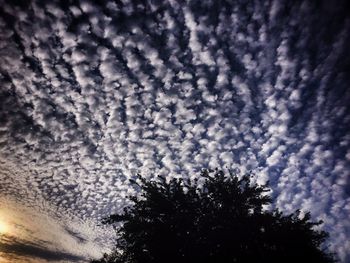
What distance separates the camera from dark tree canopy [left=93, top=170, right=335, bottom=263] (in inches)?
563

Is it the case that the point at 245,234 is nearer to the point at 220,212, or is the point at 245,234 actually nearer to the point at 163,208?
the point at 220,212

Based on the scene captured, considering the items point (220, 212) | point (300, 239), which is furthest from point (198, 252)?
point (300, 239)

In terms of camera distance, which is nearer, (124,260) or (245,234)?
(245,234)

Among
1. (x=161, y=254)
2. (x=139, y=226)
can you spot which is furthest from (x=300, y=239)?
(x=139, y=226)

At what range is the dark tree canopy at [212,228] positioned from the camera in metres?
14.3

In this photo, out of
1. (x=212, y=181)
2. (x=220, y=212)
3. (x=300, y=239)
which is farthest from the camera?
(x=212, y=181)

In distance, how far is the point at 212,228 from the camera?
1539 cm

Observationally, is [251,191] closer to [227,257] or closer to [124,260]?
[227,257]

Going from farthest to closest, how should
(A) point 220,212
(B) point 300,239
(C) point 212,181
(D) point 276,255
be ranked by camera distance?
1. (C) point 212,181
2. (A) point 220,212
3. (B) point 300,239
4. (D) point 276,255

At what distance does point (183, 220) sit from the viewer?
1540 cm

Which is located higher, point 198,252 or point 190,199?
point 190,199

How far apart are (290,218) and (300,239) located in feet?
5.05

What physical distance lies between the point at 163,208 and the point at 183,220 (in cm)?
139

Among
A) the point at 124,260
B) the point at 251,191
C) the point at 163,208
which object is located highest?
the point at 251,191
